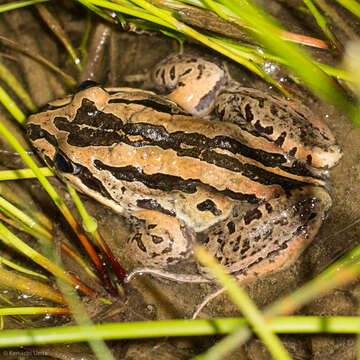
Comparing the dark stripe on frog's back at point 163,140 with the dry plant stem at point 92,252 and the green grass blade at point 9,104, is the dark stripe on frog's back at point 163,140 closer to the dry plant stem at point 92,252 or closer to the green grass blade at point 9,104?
the green grass blade at point 9,104

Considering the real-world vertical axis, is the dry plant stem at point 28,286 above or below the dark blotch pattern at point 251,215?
below

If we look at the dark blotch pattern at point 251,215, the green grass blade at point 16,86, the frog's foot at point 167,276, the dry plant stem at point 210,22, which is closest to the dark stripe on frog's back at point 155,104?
the dry plant stem at point 210,22

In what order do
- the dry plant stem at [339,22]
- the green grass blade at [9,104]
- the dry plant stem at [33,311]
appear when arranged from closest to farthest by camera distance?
1. the green grass blade at [9,104]
2. the dry plant stem at [33,311]
3. the dry plant stem at [339,22]

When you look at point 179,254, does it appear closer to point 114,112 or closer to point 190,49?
point 114,112

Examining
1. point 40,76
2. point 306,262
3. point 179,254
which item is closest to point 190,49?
point 40,76

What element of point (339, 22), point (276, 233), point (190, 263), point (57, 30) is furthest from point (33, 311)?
point (339, 22)

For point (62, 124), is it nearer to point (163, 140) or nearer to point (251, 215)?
point (163, 140)

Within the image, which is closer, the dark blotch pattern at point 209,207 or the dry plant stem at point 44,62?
the dark blotch pattern at point 209,207
